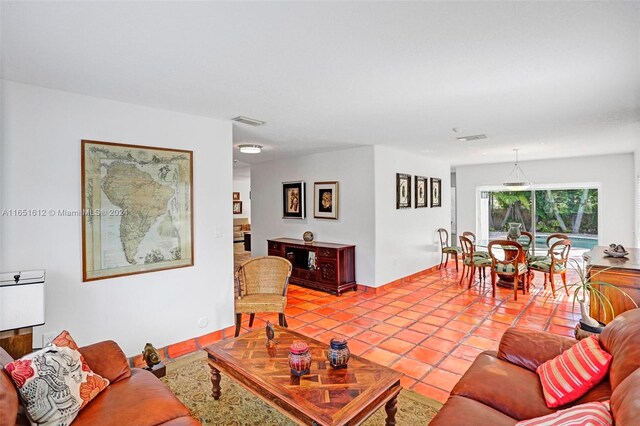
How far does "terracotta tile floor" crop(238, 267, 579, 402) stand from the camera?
2.95 m

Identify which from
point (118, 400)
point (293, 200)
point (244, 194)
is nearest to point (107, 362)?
point (118, 400)

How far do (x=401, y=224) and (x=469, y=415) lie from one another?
4.45 m

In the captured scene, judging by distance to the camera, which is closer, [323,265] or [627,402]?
[627,402]

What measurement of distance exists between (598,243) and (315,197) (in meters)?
5.72

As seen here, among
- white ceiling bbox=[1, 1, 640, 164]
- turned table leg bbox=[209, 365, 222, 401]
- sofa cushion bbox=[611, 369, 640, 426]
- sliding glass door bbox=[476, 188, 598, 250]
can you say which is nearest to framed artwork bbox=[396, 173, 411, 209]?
white ceiling bbox=[1, 1, 640, 164]

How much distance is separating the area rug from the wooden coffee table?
16 cm

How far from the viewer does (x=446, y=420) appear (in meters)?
1.48

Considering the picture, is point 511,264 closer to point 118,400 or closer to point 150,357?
point 150,357

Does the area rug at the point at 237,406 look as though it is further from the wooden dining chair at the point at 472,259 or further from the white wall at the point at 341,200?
the wooden dining chair at the point at 472,259

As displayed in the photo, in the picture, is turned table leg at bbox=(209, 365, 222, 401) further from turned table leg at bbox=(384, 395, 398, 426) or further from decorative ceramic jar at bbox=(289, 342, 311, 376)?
turned table leg at bbox=(384, 395, 398, 426)

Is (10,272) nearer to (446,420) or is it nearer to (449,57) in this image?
(446,420)

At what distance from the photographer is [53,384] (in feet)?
5.06

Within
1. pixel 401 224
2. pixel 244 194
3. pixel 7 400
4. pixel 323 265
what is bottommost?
pixel 323 265

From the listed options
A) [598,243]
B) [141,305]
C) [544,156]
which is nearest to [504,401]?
[141,305]
